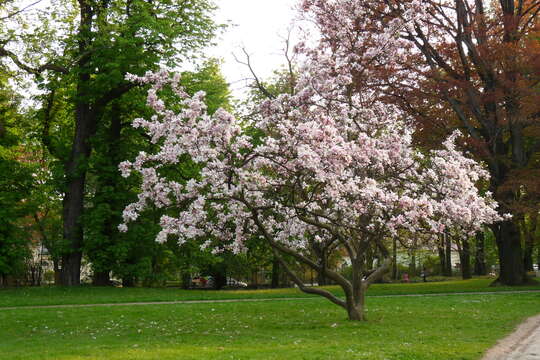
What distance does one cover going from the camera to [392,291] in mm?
27703

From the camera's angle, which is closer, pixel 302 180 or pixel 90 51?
pixel 302 180

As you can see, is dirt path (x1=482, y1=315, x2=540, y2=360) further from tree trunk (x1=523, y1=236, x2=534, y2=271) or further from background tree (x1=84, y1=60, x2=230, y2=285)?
tree trunk (x1=523, y1=236, x2=534, y2=271)

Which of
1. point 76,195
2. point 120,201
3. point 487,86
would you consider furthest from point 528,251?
point 76,195

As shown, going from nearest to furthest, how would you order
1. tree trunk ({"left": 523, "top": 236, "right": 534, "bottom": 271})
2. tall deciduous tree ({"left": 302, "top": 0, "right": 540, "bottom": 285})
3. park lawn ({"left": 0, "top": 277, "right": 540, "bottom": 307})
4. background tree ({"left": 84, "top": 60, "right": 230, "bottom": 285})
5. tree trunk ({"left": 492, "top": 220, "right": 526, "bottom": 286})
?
1. park lawn ({"left": 0, "top": 277, "right": 540, "bottom": 307})
2. tall deciduous tree ({"left": 302, "top": 0, "right": 540, "bottom": 285})
3. tree trunk ({"left": 492, "top": 220, "right": 526, "bottom": 286})
4. background tree ({"left": 84, "top": 60, "right": 230, "bottom": 285})
5. tree trunk ({"left": 523, "top": 236, "right": 534, "bottom": 271})

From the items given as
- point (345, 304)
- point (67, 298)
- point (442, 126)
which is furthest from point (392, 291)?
point (67, 298)

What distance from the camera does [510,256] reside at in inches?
1184

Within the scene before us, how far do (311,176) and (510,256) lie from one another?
809 inches

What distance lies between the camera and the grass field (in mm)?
10852

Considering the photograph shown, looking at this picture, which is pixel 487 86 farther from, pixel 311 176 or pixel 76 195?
pixel 76 195

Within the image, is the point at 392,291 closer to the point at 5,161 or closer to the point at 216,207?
the point at 216,207

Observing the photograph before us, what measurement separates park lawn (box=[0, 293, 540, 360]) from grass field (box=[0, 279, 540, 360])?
2cm

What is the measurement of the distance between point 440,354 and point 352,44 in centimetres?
1140

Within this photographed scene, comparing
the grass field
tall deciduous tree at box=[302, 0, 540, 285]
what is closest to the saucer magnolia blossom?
the grass field

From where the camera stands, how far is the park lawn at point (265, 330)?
10.8m
